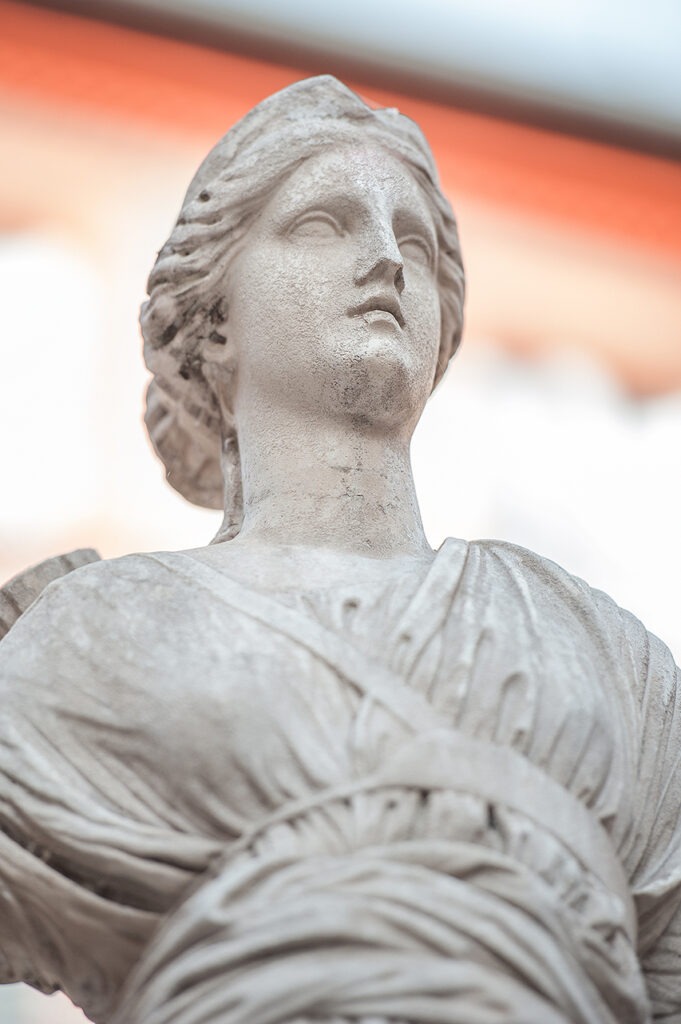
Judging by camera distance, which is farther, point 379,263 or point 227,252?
point 227,252

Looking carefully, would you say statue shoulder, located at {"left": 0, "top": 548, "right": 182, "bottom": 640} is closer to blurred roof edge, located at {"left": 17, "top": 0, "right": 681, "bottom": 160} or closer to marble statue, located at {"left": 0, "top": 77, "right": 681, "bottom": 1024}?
marble statue, located at {"left": 0, "top": 77, "right": 681, "bottom": 1024}

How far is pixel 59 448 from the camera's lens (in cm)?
706

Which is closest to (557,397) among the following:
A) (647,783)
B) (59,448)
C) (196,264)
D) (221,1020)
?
(59,448)

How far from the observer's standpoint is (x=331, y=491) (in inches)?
159

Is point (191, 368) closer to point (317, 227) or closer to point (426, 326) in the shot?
point (317, 227)

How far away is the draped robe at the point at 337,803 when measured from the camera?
304 cm

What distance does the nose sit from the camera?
4.10 m

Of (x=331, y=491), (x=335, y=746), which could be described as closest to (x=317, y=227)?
(x=331, y=491)

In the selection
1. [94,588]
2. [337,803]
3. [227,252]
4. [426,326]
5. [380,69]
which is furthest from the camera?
[380,69]

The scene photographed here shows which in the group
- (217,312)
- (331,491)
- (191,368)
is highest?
(217,312)

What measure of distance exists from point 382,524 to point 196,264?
73 centimetres

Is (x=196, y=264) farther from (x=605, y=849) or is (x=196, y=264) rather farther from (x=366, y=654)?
(x=605, y=849)

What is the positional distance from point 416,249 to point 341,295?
12.6 inches

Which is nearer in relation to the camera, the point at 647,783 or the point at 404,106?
the point at 647,783
